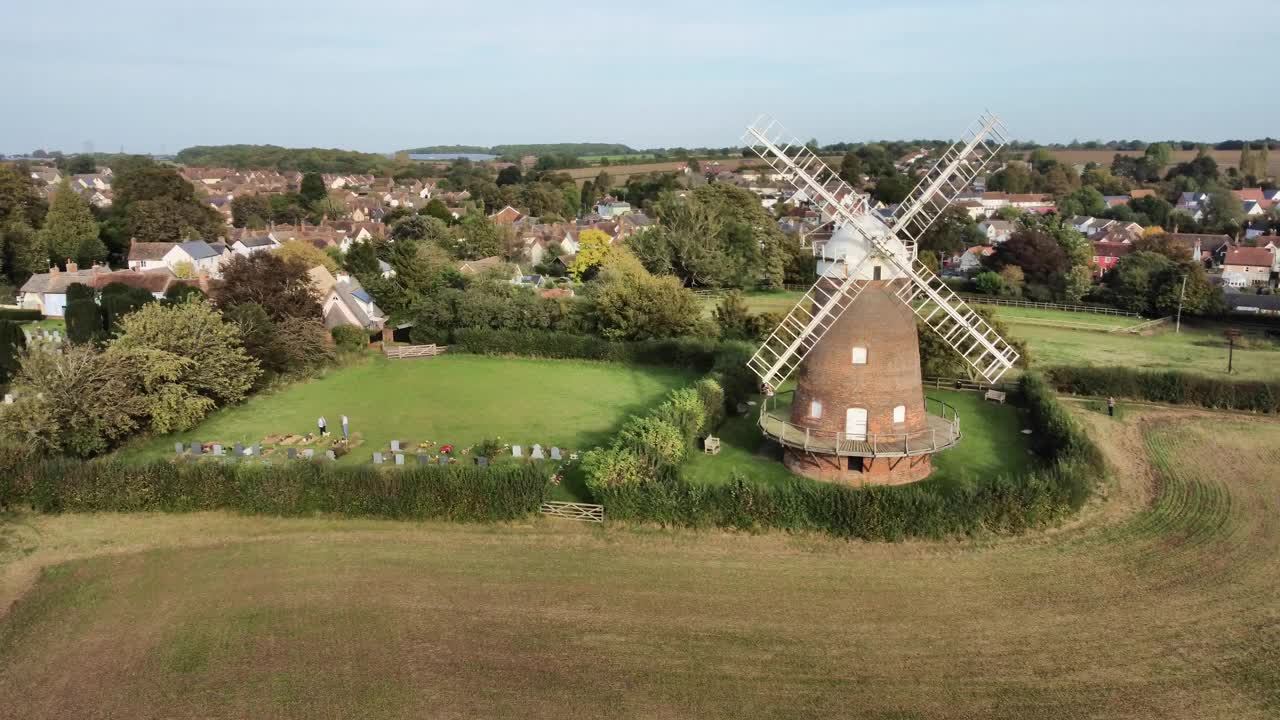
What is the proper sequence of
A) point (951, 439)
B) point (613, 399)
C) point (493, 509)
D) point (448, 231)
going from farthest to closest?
1. point (448, 231)
2. point (613, 399)
3. point (951, 439)
4. point (493, 509)

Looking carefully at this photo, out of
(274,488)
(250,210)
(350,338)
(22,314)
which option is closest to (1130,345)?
(350,338)

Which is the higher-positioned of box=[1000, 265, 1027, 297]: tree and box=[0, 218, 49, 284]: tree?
box=[0, 218, 49, 284]: tree

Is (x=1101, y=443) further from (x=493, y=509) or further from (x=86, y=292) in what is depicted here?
(x=86, y=292)

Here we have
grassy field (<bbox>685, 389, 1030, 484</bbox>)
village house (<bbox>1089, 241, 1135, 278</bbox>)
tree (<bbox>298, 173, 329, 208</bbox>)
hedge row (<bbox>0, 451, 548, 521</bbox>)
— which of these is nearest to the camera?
hedge row (<bbox>0, 451, 548, 521</bbox>)

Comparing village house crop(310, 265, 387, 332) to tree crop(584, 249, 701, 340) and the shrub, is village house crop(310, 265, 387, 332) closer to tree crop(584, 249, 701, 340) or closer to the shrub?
the shrub

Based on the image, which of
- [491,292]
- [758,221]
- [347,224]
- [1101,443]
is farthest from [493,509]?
[347,224]

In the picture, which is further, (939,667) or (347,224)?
(347,224)

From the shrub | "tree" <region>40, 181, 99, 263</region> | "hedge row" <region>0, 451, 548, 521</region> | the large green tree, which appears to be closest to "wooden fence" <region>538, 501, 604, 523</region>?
"hedge row" <region>0, 451, 548, 521</region>

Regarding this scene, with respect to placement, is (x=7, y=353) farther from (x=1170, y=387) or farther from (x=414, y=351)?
(x=1170, y=387)

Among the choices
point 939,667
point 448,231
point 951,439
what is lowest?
point 939,667
